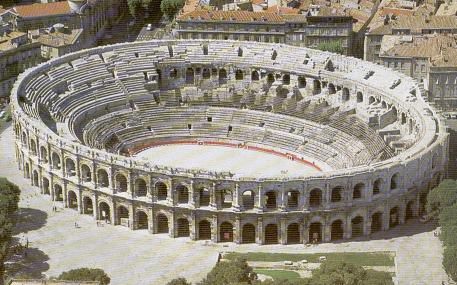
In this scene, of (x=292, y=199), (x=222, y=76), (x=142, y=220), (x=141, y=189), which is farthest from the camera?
(x=222, y=76)

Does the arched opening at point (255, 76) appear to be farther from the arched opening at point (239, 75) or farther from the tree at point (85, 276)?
the tree at point (85, 276)

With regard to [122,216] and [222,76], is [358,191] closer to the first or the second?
[122,216]

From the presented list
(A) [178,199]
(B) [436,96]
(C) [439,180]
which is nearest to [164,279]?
(A) [178,199]

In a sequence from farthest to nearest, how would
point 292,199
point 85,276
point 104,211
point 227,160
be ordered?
point 227,160 → point 104,211 → point 292,199 → point 85,276

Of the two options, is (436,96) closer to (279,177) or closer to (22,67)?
(279,177)

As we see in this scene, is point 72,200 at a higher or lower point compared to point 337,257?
higher

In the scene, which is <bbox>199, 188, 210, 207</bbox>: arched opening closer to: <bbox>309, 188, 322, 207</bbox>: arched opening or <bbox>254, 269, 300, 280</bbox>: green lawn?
<bbox>254, 269, 300, 280</bbox>: green lawn

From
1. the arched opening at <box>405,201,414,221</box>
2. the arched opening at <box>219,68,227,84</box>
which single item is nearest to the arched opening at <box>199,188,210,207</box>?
the arched opening at <box>405,201,414,221</box>

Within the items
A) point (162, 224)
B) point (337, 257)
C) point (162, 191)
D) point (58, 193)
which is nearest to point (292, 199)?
point (337, 257)
